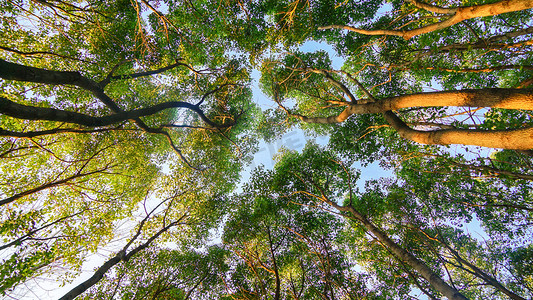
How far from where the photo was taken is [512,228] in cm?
791

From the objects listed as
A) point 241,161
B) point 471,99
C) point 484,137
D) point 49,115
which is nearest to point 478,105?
point 471,99

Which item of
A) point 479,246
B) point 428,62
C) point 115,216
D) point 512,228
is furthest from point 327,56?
point 479,246

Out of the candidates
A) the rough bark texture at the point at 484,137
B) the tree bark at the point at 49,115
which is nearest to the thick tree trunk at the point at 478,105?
the rough bark texture at the point at 484,137

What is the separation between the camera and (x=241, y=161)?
12.4 metres

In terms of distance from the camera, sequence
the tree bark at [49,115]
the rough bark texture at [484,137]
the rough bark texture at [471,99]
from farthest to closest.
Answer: the tree bark at [49,115] → the rough bark texture at [471,99] → the rough bark texture at [484,137]

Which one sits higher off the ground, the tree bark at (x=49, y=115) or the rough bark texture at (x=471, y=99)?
the tree bark at (x=49, y=115)

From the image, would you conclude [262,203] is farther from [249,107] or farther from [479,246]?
[479,246]

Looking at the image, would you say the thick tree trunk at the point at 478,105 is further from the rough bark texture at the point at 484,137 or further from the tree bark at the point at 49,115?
the tree bark at the point at 49,115

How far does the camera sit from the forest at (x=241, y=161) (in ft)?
18.8

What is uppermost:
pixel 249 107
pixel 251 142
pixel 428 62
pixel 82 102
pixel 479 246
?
pixel 249 107

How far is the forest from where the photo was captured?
18.8 ft

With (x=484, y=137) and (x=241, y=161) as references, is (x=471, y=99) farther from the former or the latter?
(x=241, y=161)

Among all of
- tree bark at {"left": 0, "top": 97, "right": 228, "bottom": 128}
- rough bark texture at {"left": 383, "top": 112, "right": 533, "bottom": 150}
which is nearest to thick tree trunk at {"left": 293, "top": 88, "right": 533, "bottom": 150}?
rough bark texture at {"left": 383, "top": 112, "right": 533, "bottom": 150}

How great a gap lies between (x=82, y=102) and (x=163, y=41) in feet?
15.1
